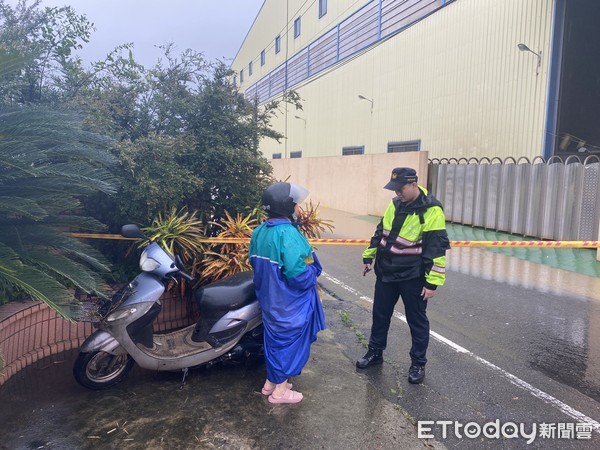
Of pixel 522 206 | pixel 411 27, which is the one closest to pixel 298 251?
pixel 522 206

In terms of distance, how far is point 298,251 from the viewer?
3506mm

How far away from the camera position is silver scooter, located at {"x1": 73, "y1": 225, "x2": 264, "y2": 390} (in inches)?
148

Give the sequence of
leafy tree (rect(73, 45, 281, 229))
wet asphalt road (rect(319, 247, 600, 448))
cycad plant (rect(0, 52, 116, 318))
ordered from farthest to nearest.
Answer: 1. leafy tree (rect(73, 45, 281, 229))
2. wet asphalt road (rect(319, 247, 600, 448))
3. cycad plant (rect(0, 52, 116, 318))

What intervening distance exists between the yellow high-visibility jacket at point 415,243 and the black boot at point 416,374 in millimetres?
719

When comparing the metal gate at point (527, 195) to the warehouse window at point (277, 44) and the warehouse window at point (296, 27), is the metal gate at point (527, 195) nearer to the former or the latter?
the warehouse window at point (296, 27)

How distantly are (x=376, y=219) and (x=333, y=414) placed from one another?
41.3 feet

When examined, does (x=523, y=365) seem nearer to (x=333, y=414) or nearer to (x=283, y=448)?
(x=333, y=414)

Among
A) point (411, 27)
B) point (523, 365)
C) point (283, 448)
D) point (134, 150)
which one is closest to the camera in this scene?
point (283, 448)

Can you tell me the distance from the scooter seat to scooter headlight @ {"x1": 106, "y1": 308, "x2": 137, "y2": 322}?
518mm

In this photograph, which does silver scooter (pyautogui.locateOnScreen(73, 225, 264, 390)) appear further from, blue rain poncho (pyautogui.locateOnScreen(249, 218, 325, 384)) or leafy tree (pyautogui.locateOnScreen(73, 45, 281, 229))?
leafy tree (pyautogui.locateOnScreen(73, 45, 281, 229))

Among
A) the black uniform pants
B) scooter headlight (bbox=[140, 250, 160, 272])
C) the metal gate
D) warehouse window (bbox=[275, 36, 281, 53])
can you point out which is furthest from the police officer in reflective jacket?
warehouse window (bbox=[275, 36, 281, 53])

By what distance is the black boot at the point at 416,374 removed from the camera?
4.07 m

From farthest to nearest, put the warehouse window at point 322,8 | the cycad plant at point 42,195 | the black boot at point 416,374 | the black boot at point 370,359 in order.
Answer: the warehouse window at point 322,8 < the black boot at point 370,359 < the black boot at point 416,374 < the cycad plant at point 42,195

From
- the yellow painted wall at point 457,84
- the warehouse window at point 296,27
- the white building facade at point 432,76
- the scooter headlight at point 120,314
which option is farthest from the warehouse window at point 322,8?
the scooter headlight at point 120,314
